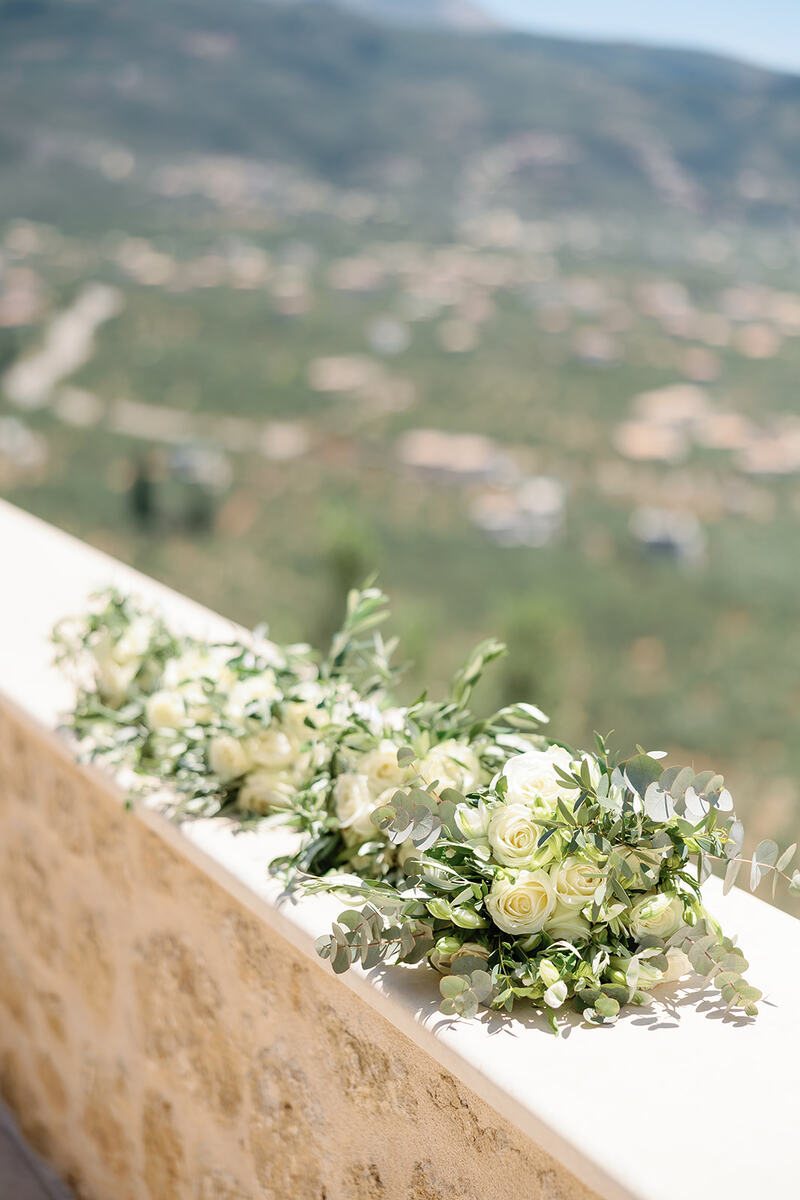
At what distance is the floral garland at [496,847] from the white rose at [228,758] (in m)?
0.01

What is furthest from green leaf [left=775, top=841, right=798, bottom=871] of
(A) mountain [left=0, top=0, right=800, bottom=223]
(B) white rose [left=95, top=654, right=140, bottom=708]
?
(A) mountain [left=0, top=0, right=800, bottom=223]

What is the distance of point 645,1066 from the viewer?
65cm

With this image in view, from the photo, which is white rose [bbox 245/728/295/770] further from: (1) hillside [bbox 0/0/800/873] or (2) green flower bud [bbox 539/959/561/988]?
(1) hillside [bbox 0/0/800/873]

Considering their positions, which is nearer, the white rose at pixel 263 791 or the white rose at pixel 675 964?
the white rose at pixel 675 964

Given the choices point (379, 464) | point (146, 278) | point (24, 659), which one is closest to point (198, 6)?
point (146, 278)

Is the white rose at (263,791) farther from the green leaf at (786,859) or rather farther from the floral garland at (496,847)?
the green leaf at (786,859)

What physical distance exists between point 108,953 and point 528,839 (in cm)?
60

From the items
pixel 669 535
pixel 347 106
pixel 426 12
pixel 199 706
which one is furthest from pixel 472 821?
pixel 426 12

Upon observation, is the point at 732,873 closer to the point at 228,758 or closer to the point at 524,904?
the point at 524,904

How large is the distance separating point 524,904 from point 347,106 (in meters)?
39.5

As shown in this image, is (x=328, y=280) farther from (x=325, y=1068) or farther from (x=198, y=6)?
(x=325, y=1068)

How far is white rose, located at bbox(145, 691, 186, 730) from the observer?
3.52 feet

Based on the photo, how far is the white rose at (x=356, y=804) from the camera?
33.8 inches

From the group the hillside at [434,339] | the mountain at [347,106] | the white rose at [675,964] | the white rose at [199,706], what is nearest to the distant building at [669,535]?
the hillside at [434,339]
